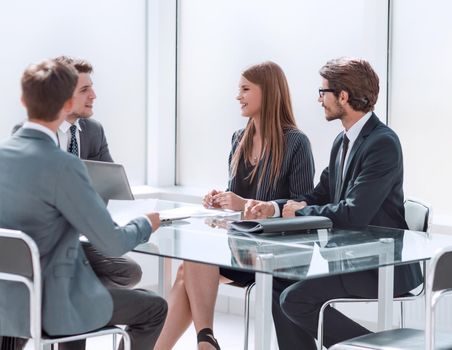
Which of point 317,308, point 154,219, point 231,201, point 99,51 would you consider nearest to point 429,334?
point 317,308

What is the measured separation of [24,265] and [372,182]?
135 cm

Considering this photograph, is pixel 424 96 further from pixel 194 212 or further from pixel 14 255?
pixel 14 255

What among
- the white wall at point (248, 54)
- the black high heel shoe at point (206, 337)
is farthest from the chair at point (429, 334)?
the white wall at point (248, 54)

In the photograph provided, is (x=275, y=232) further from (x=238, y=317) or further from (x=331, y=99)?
(x=238, y=317)

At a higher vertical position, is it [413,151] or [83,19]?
[83,19]

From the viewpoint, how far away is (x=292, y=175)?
12.9ft

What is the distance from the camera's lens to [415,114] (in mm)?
4656

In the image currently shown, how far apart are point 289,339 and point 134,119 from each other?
8.88 feet

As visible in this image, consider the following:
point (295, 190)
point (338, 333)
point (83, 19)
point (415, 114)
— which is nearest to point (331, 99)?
point (295, 190)

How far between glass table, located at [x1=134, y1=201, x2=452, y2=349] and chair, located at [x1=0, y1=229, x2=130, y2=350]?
1.33ft

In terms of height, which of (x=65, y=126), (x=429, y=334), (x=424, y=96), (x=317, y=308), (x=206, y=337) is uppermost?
(x=424, y=96)

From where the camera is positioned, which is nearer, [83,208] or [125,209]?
[83,208]

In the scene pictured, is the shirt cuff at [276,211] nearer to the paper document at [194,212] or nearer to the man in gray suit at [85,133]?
the paper document at [194,212]

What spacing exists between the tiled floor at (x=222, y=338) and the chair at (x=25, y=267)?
2.01 meters
